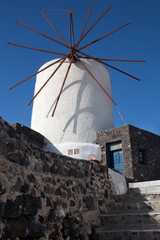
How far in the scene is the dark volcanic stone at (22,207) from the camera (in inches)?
100

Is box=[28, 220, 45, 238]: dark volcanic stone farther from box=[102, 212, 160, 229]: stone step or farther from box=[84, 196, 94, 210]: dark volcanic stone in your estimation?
box=[102, 212, 160, 229]: stone step

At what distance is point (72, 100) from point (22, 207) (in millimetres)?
10193

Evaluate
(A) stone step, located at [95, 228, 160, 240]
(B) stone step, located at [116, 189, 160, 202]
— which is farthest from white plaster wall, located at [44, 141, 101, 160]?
(A) stone step, located at [95, 228, 160, 240]

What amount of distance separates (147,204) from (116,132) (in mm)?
6154

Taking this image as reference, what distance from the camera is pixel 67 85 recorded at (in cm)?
1305

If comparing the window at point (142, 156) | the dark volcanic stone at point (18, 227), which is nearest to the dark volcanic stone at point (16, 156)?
the dark volcanic stone at point (18, 227)

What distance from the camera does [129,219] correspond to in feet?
15.6

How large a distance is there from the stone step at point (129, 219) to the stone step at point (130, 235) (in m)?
0.48

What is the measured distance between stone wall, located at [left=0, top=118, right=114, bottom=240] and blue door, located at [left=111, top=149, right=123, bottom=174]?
6.13 metres

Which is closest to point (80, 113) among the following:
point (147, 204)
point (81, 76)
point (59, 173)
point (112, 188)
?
point (81, 76)

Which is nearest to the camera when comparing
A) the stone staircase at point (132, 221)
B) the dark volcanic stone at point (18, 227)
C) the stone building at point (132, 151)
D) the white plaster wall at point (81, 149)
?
the dark volcanic stone at point (18, 227)

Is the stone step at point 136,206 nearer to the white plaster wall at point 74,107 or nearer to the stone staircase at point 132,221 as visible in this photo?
the stone staircase at point 132,221

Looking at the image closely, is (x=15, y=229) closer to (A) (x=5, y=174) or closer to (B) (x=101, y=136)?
(A) (x=5, y=174)

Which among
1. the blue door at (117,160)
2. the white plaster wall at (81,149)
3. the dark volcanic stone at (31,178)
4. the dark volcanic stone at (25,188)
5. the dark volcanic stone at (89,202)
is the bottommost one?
the dark volcanic stone at (89,202)
